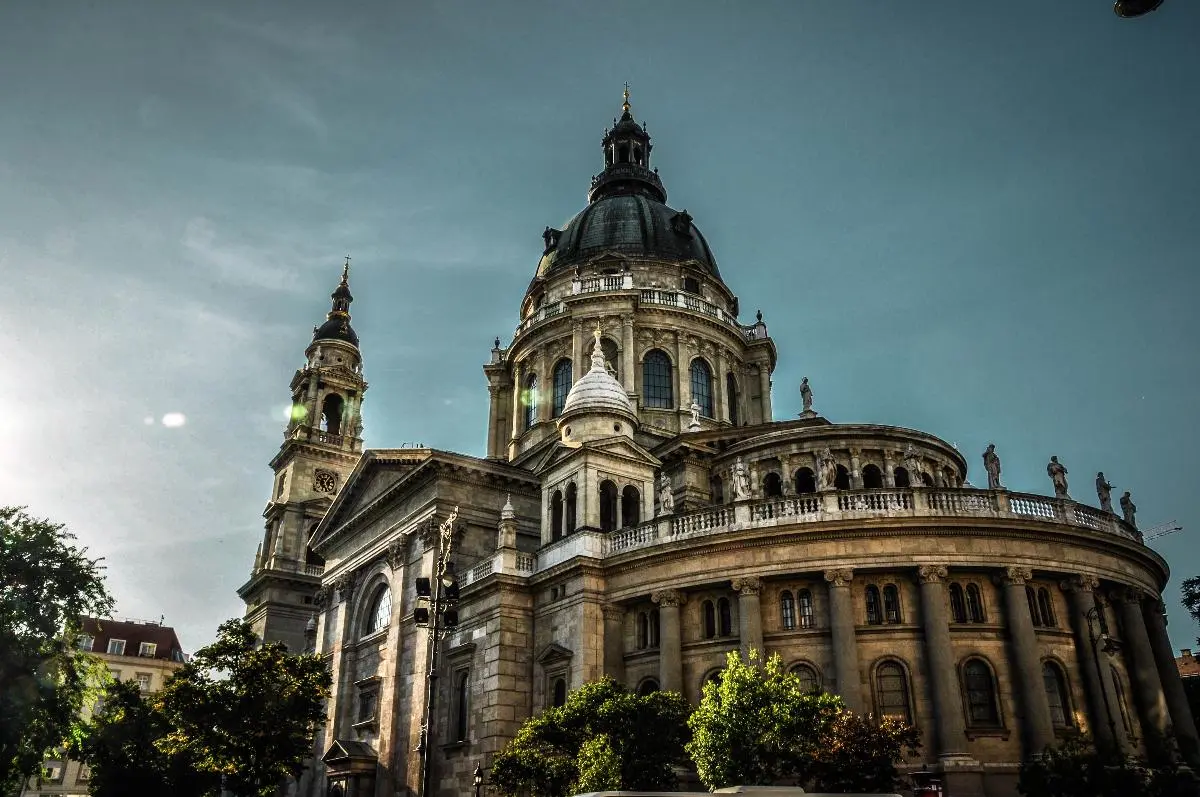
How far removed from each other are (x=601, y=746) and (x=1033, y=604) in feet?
45.5

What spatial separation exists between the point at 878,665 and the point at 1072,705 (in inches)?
225

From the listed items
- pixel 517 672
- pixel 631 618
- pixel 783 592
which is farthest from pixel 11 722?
pixel 783 592

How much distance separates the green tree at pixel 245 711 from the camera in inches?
1377

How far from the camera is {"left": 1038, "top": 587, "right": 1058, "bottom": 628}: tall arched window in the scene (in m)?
28.2

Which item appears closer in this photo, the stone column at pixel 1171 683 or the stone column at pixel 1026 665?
the stone column at pixel 1026 665

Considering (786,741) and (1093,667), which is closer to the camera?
(786,741)

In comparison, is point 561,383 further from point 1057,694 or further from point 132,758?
point 1057,694

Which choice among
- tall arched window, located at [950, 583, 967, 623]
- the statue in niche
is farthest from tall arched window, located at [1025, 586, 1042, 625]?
the statue in niche

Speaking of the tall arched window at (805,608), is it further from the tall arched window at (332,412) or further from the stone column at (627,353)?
the tall arched window at (332,412)

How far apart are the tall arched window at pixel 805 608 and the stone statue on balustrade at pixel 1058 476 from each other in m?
8.51

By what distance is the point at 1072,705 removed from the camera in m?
27.1

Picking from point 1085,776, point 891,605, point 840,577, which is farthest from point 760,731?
point 891,605

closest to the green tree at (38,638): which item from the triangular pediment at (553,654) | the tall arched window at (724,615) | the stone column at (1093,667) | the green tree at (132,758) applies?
the green tree at (132,758)

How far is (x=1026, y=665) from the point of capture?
26203 millimetres
